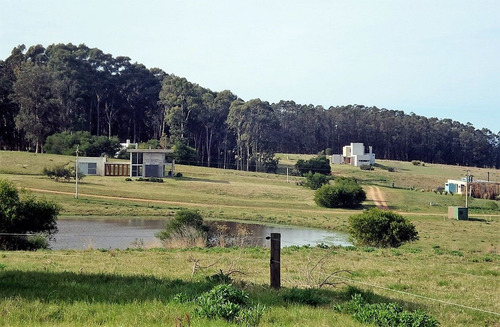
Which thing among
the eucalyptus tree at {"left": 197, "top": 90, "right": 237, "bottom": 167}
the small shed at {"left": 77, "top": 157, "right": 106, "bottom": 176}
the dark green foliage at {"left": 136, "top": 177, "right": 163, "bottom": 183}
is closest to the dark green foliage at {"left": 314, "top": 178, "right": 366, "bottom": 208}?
the dark green foliage at {"left": 136, "top": 177, "right": 163, "bottom": 183}

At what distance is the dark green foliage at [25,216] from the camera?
28109mm

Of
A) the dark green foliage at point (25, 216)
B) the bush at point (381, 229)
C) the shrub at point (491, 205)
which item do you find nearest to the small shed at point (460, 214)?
the shrub at point (491, 205)

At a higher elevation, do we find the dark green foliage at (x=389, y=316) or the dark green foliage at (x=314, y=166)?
the dark green foliage at (x=314, y=166)

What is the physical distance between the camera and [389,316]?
8195 millimetres

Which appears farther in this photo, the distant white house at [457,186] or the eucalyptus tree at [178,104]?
the eucalyptus tree at [178,104]

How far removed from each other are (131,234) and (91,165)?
52.6m

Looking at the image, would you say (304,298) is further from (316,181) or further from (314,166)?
(314,166)

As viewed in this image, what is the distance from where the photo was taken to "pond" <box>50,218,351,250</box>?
110 feet

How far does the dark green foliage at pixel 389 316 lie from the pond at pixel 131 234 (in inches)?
867

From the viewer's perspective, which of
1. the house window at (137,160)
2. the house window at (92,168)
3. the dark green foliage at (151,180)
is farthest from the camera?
the house window at (92,168)

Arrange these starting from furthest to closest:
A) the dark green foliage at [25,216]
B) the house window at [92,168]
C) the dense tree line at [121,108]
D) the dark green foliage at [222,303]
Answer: the dense tree line at [121,108], the house window at [92,168], the dark green foliage at [25,216], the dark green foliage at [222,303]

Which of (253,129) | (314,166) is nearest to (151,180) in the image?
(314,166)

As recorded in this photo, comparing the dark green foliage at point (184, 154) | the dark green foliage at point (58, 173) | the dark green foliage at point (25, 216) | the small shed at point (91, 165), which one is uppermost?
the dark green foliage at point (184, 154)

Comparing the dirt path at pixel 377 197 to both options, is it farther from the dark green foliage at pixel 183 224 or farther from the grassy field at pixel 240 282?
the dark green foliage at pixel 183 224
